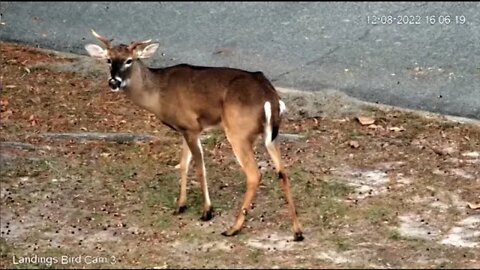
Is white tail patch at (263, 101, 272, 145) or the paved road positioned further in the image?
the paved road

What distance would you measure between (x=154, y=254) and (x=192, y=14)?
715 centimetres

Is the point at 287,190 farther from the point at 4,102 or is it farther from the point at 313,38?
the point at 313,38

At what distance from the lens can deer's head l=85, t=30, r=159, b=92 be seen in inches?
284

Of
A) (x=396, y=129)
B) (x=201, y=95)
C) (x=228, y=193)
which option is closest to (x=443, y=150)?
(x=396, y=129)

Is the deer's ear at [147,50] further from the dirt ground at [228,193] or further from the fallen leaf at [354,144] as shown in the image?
the fallen leaf at [354,144]

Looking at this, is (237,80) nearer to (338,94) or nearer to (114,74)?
(114,74)

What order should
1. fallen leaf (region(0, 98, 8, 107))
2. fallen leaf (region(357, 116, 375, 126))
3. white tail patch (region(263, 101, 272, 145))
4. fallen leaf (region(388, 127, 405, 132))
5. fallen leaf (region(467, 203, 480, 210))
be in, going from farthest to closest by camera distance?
fallen leaf (region(0, 98, 8, 107)) < fallen leaf (region(357, 116, 375, 126)) < fallen leaf (region(388, 127, 405, 132)) < fallen leaf (region(467, 203, 480, 210)) < white tail patch (region(263, 101, 272, 145))

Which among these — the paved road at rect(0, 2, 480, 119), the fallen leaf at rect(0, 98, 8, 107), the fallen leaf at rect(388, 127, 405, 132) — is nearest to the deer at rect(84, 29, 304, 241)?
the fallen leaf at rect(388, 127, 405, 132)

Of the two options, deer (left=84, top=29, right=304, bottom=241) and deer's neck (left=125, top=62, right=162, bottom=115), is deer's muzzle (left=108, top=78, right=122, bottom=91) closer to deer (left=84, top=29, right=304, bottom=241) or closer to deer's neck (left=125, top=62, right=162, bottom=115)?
deer (left=84, top=29, right=304, bottom=241)

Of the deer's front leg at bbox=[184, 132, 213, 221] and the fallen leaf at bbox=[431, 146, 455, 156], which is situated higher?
the deer's front leg at bbox=[184, 132, 213, 221]

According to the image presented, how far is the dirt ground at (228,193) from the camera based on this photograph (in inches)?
260

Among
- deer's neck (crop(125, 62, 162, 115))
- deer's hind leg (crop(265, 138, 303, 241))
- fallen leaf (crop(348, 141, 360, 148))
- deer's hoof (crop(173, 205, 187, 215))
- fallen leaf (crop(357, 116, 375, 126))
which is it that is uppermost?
deer's neck (crop(125, 62, 162, 115))

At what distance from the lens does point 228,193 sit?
7.71 metres

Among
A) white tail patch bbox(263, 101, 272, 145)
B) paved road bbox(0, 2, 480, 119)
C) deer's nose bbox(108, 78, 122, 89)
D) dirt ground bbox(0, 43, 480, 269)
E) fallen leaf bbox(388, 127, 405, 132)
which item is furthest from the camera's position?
paved road bbox(0, 2, 480, 119)
